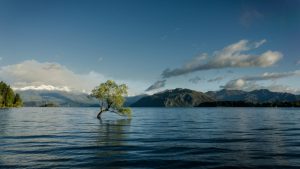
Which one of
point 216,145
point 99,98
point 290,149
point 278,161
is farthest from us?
point 99,98

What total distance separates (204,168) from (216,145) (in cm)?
1708

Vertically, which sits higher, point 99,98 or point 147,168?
point 99,98

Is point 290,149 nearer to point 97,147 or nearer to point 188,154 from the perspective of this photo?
point 188,154

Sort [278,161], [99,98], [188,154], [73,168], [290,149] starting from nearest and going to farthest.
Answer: [73,168], [278,161], [188,154], [290,149], [99,98]

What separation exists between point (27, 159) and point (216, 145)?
2608 cm

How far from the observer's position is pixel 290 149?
144 ft

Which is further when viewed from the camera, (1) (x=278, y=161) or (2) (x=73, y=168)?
(1) (x=278, y=161)

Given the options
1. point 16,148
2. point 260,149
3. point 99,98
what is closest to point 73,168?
point 16,148

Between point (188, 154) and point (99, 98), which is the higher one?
point (99, 98)

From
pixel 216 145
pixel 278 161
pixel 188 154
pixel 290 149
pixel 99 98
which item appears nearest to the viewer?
pixel 278 161

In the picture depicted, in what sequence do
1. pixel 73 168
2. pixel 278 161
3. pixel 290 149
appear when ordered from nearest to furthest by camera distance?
pixel 73 168 → pixel 278 161 → pixel 290 149

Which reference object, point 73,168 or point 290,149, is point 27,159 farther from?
point 290,149

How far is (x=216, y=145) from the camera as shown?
158ft

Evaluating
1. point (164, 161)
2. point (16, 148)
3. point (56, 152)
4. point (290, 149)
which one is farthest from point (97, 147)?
point (290, 149)
